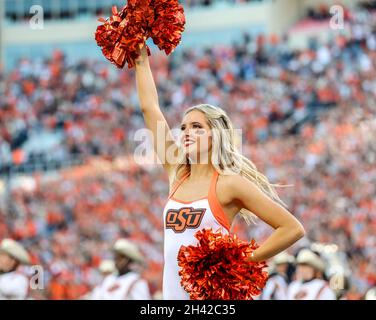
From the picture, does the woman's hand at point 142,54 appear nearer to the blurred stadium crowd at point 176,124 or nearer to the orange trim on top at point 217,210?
the orange trim on top at point 217,210

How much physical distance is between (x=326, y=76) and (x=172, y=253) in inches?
570

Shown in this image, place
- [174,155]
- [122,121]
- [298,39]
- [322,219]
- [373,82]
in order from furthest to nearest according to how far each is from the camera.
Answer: [298,39] < [122,121] < [373,82] < [322,219] < [174,155]

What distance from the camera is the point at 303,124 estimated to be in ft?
57.1

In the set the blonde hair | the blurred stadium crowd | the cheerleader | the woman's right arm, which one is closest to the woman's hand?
the woman's right arm

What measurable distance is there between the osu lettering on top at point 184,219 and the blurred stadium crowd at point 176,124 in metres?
6.12

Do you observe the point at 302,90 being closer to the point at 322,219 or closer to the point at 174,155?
the point at 322,219

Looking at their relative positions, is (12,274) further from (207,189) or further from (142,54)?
(207,189)

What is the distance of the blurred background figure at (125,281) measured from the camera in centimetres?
738

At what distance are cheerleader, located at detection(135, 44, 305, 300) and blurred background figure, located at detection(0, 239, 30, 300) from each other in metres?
2.86

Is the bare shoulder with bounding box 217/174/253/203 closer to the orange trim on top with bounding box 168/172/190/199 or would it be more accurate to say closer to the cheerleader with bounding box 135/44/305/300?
the cheerleader with bounding box 135/44/305/300

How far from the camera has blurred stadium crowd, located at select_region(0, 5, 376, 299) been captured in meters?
13.5

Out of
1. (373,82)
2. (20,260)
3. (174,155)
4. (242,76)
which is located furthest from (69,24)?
(174,155)

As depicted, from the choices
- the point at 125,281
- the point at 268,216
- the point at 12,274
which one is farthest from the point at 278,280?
the point at 268,216

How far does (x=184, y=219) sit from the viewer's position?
3.88m
